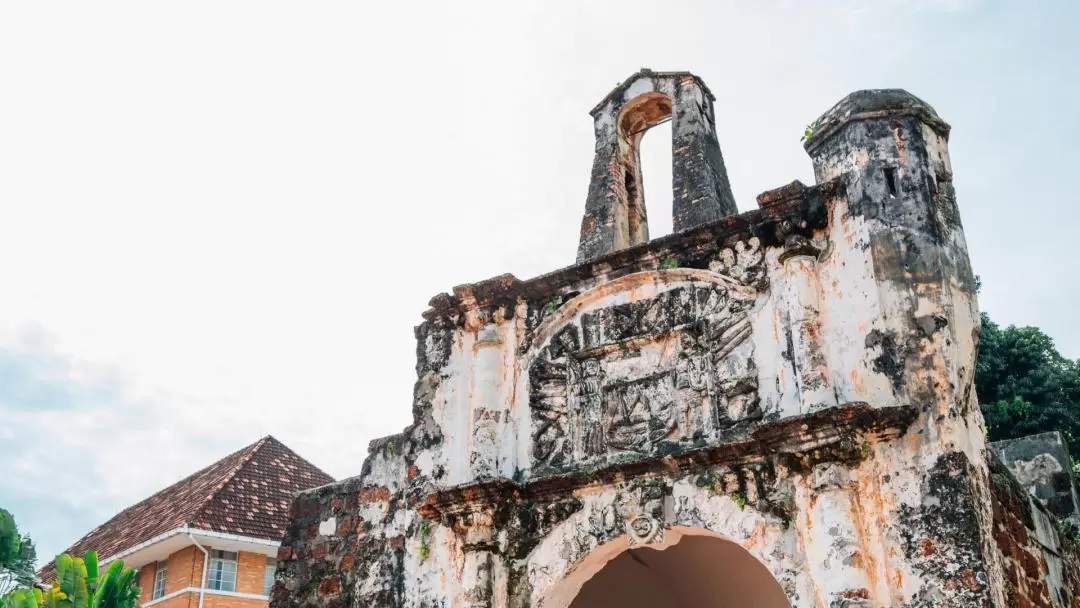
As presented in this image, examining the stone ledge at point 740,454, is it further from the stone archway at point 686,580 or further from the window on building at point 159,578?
the window on building at point 159,578

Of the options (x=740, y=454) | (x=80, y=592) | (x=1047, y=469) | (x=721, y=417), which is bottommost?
(x=740, y=454)

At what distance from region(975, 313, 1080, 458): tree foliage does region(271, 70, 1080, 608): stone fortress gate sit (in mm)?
5301

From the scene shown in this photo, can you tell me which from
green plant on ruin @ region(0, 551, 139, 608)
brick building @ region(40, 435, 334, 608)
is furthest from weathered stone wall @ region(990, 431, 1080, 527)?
brick building @ region(40, 435, 334, 608)

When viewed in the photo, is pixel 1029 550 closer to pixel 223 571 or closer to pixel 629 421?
pixel 629 421

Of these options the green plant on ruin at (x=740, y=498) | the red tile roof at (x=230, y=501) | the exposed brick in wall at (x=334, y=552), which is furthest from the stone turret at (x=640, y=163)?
the red tile roof at (x=230, y=501)

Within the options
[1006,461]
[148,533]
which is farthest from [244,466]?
[1006,461]

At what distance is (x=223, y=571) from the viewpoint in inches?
606

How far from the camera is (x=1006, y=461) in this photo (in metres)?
9.35

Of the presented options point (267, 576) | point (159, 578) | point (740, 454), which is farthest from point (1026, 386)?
point (159, 578)

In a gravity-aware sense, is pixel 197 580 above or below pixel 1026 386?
below

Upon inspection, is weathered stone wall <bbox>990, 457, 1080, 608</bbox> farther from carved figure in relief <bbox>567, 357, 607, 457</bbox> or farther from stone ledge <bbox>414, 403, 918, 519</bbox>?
carved figure in relief <bbox>567, 357, 607, 457</bbox>

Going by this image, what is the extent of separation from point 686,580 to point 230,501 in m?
8.11

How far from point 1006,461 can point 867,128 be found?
4.08 metres

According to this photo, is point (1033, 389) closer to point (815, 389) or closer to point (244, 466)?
point (815, 389)
